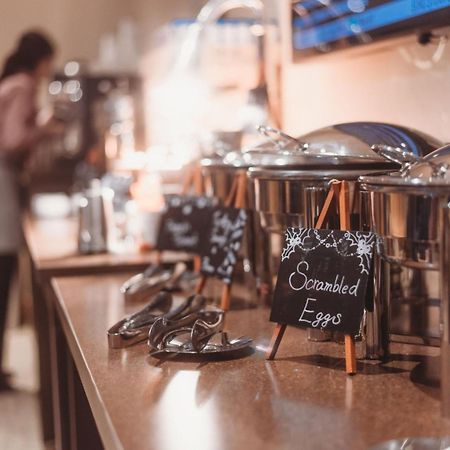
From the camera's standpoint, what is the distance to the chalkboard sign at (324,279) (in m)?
1.22

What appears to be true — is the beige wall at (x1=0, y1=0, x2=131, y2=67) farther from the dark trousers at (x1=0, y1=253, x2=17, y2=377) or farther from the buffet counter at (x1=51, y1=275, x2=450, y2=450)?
the buffet counter at (x1=51, y1=275, x2=450, y2=450)

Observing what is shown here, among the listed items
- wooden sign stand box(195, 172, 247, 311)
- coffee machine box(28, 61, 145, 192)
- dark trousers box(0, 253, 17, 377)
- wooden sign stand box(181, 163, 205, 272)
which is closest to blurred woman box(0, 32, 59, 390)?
dark trousers box(0, 253, 17, 377)

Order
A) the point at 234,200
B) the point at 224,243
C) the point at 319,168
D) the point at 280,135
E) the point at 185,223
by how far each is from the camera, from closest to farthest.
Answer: the point at 319,168
the point at 280,135
the point at 224,243
the point at 234,200
the point at 185,223

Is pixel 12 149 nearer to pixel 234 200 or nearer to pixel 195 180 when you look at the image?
pixel 195 180

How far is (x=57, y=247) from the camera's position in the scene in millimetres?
2793

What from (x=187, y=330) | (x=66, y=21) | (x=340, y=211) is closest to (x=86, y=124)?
(x=66, y=21)

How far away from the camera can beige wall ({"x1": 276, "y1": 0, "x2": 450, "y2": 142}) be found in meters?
1.67

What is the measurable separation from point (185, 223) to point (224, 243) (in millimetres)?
372

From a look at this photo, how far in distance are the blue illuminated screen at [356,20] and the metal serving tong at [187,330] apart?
0.69 m

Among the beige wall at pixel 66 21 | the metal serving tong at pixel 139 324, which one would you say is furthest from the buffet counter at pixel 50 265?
the beige wall at pixel 66 21

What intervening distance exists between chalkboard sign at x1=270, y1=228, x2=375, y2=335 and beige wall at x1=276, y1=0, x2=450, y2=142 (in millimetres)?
503

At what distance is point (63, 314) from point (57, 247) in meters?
1.05

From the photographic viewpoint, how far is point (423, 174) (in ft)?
3.54

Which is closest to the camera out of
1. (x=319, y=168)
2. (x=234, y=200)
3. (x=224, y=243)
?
(x=319, y=168)
